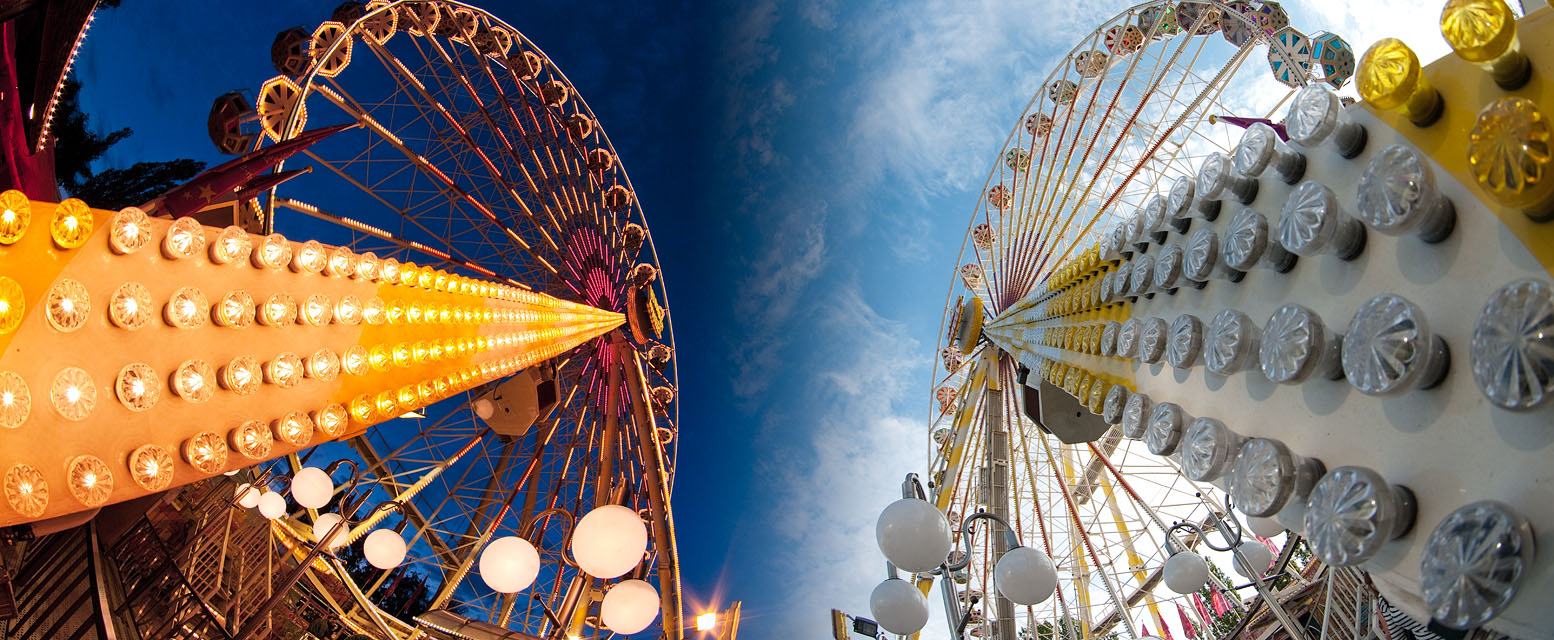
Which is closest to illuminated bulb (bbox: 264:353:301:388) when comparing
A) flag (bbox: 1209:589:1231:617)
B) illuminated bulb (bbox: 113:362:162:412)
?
illuminated bulb (bbox: 113:362:162:412)

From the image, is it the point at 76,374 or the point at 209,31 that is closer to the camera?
the point at 76,374

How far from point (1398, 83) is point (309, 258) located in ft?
17.4

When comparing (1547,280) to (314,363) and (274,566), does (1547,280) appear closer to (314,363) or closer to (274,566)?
(314,363)

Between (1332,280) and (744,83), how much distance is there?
31559mm

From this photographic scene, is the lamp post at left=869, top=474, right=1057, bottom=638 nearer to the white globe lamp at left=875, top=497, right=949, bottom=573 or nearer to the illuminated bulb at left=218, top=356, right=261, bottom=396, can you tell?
the white globe lamp at left=875, top=497, right=949, bottom=573

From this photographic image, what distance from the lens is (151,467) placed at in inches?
109

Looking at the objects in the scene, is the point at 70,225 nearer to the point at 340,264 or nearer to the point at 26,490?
the point at 26,490

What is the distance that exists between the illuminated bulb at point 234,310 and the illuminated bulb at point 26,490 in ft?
3.28

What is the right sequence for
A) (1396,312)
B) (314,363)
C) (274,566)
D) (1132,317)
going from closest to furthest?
1. (1396,312)
2. (314,363)
3. (1132,317)
4. (274,566)

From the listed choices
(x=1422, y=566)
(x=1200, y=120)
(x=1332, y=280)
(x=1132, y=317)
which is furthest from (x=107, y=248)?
(x=1200, y=120)

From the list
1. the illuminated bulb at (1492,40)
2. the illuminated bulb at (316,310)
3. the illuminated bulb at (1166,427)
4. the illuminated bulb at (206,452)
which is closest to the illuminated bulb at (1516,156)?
the illuminated bulb at (1492,40)

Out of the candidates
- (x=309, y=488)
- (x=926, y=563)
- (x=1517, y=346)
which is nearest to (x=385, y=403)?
(x=926, y=563)

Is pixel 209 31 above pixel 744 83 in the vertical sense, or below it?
above

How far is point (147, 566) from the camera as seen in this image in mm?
9789
